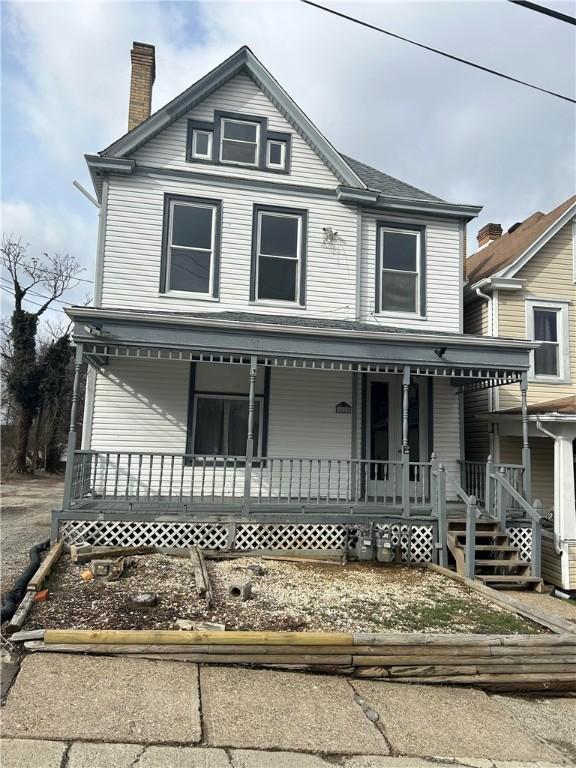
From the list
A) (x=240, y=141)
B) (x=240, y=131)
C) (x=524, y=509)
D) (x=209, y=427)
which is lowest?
(x=524, y=509)

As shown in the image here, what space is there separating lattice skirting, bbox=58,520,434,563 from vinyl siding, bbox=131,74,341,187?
23.2ft

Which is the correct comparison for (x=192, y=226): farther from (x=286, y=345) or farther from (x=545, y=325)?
(x=545, y=325)

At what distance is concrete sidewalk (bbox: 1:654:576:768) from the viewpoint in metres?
3.50

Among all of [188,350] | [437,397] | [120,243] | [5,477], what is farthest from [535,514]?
[5,477]

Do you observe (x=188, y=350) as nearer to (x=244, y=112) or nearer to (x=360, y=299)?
(x=360, y=299)

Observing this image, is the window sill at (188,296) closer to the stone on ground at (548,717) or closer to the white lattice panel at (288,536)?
the white lattice panel at (288,536)

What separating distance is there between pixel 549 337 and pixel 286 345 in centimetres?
692

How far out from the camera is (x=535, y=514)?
8.96 metres

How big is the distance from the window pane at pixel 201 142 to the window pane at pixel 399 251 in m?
4.22

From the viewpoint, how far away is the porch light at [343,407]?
10.9 metres

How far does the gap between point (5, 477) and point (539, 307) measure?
23485mm

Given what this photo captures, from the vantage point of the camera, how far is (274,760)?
3.51 m

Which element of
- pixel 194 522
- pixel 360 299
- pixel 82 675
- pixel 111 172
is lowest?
pixel 82 675

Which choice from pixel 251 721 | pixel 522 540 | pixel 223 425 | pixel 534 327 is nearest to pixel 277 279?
pixel 223 425
